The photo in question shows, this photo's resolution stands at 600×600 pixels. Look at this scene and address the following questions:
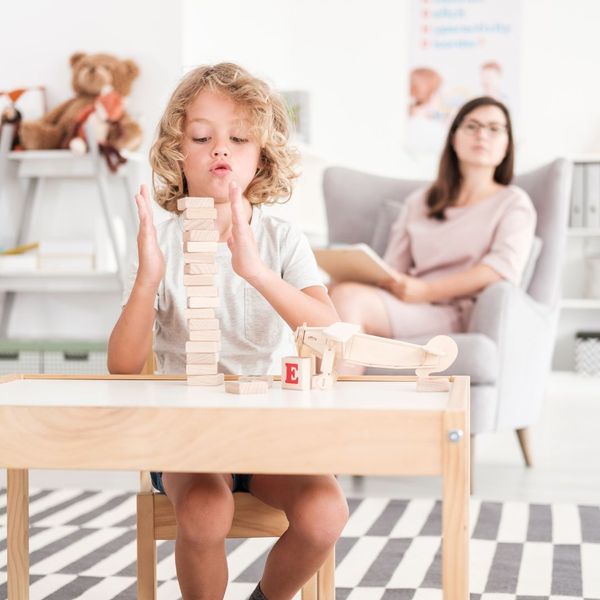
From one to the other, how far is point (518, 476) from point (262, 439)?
77.1 inches

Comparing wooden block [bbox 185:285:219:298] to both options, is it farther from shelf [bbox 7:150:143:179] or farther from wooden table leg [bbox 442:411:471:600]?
shelf [bbox 7:150:143:179]

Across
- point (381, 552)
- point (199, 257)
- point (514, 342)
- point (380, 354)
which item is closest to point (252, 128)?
point (199, 257)

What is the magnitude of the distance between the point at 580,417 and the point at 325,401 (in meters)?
3.10

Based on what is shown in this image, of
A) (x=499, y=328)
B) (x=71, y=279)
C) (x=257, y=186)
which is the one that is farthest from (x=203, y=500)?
(x=71, y=279)

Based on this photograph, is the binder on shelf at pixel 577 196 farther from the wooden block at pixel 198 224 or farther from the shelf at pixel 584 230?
the wooden block at pixel 198 224

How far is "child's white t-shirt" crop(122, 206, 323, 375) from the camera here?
131 cm

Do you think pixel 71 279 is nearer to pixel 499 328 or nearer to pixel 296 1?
pixel 499 328

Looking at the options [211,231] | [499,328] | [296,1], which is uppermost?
[296,1]

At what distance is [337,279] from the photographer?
8.75ft

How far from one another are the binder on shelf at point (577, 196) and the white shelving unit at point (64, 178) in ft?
7.40

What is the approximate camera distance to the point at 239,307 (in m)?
1.32

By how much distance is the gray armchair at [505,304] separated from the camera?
2.41m

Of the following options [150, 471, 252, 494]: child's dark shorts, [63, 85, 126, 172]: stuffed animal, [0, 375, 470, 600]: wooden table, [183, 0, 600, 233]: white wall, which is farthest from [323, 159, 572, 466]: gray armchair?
[183, 0, 600, 233]: white wall

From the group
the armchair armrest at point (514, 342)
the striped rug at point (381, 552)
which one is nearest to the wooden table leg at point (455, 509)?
the striped rug at point (381, 552)
